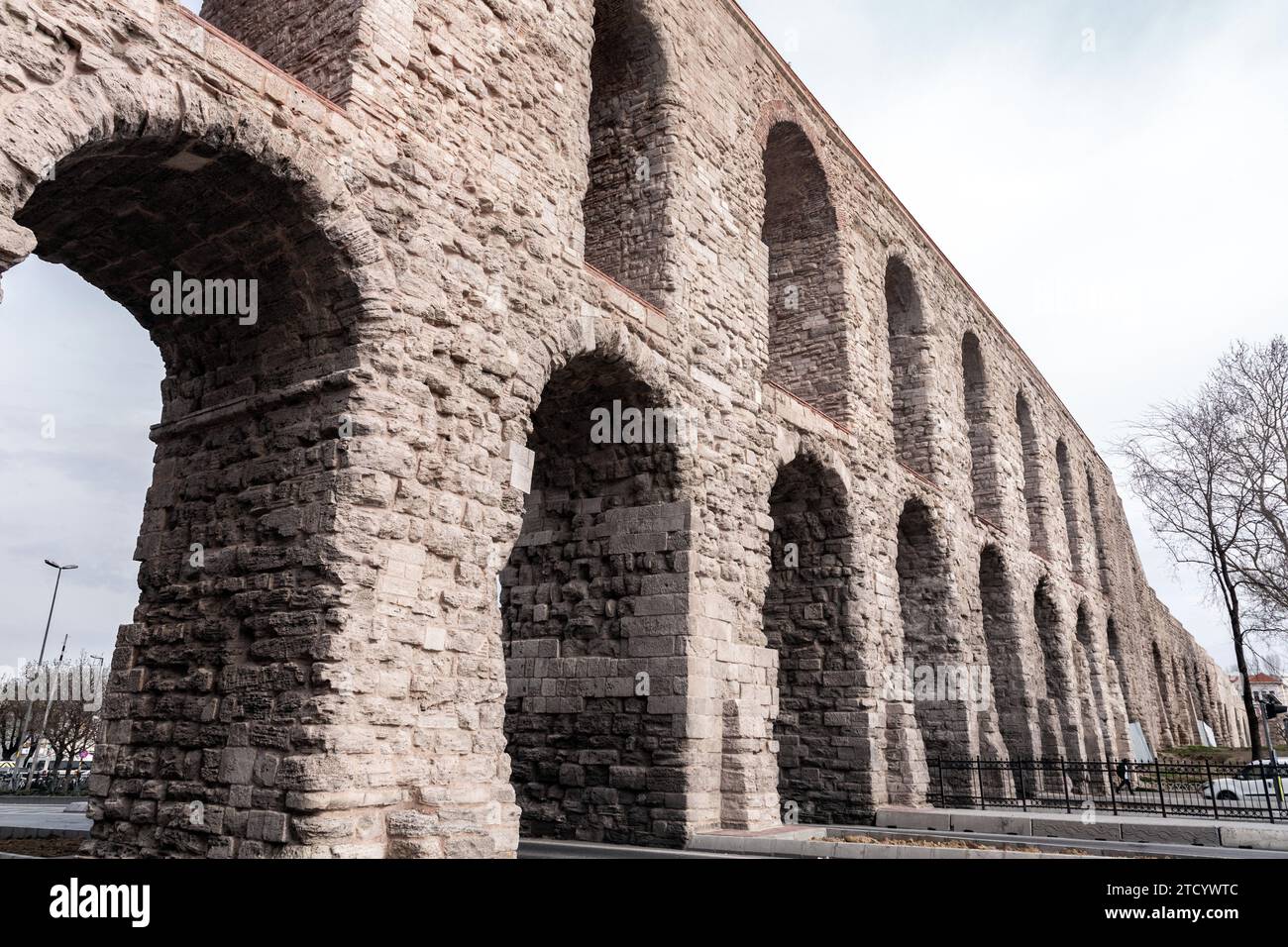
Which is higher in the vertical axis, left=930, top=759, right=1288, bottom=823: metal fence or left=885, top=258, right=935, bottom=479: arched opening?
left=885, top=258, right=935, bottom=479: arched opening

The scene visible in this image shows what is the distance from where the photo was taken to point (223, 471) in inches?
265

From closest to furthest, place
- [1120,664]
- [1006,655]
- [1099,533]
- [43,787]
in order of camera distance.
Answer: [1006,655] → [43,787] → [1120,664] → [1099,533]

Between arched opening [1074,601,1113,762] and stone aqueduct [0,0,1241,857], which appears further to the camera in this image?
arched opening [1074,601,1113,762]

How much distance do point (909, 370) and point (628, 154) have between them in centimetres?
876

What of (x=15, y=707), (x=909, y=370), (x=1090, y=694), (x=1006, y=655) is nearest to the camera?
(x=909, y=370)

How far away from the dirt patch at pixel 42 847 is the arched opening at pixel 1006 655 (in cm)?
1561

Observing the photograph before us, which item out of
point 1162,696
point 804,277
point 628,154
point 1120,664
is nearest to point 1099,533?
point 1120,664

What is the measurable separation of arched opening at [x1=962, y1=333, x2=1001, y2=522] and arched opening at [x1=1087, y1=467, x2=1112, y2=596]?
1002cm

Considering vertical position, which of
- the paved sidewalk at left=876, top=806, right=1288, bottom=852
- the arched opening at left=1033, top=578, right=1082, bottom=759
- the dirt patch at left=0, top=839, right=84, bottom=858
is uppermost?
the arched opening at left=1033, top=578, right=1082, bottom=759

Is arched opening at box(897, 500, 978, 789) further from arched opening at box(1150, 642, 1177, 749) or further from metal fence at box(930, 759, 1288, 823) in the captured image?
arched opening at box(1150, 642, 1177, 749)

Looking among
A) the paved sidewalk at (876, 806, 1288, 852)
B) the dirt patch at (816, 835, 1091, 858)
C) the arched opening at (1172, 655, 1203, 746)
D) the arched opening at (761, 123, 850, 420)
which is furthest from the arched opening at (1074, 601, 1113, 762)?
the arched opening at (1172, 655, 1203, 746)

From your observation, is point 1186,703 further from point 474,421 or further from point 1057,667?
point 474,421

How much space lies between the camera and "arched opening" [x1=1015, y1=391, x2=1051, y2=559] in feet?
76.7
